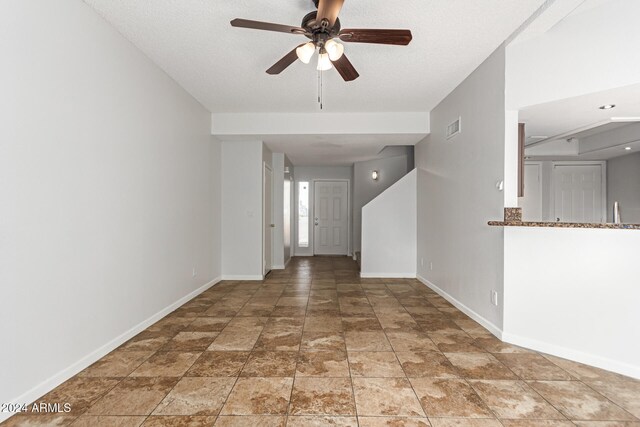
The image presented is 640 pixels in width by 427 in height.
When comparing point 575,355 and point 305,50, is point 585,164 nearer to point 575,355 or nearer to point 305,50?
point 575,355

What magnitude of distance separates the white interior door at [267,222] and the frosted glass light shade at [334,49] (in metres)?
3.60

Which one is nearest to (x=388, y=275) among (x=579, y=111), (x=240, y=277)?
(x=240, y=277)

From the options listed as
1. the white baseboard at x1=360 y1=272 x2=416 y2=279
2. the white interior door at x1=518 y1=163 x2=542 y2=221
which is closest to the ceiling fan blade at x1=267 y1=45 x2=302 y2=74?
the white baseboard at x1=360 y1=272 x2=416 y2=279

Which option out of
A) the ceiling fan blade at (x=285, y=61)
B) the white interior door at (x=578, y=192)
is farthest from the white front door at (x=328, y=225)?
the ceiling fan blade at (x=285, y=61)

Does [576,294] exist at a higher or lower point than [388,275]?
higher

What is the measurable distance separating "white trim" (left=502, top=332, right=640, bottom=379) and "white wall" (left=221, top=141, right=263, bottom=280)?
12.9 feet

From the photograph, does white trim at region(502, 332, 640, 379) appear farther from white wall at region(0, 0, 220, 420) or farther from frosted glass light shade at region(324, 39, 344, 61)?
white wall at region(0, 0, 220, 420)

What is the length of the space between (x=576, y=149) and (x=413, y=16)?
4.63m

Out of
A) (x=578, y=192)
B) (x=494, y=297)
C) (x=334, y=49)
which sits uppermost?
(x=334, y=49)

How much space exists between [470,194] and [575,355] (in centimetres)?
171

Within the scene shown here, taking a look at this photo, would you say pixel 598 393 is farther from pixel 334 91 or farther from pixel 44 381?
pixel 334 91

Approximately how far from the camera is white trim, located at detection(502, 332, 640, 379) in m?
2.35

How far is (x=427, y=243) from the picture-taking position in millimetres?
5258

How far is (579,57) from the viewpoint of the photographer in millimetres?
2596
